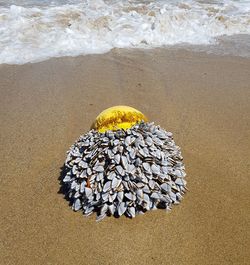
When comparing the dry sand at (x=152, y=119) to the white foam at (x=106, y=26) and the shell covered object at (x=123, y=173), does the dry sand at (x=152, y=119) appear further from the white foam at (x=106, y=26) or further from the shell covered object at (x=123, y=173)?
the white foam at (x=106, y=26)

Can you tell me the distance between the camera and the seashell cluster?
7.87 feet

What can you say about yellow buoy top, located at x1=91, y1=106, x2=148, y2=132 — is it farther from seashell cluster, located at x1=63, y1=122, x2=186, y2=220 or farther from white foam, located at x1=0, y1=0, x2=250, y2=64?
white foam, located at x1=0, y1=0, x2=250, y2=64

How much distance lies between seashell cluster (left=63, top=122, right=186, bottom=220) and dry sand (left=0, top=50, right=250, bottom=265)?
4.0 inches

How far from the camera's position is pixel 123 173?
7.86 feet

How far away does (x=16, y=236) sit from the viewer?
2.43 m

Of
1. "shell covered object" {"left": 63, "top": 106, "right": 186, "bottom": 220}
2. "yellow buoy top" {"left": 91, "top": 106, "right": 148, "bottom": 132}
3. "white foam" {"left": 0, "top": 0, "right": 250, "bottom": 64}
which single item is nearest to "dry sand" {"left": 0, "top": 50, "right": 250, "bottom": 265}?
"shell covered object" {"left": 63, "top": 106, "right": 186, "bottom": 220}

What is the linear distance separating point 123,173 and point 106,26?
170 inches

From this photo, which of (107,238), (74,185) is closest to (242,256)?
(107,238)

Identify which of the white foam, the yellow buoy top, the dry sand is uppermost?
the yellow buoy top

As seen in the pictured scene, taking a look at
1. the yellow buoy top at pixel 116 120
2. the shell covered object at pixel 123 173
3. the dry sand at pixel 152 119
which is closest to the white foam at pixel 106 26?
the dry sand at pixel 152 119

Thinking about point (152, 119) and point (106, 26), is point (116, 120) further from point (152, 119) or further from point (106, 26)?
point (106, 26)

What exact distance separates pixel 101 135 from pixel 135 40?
348cm

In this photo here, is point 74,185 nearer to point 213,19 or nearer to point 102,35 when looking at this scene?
point 102,35

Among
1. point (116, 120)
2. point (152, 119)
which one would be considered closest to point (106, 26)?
point (152, 119)
